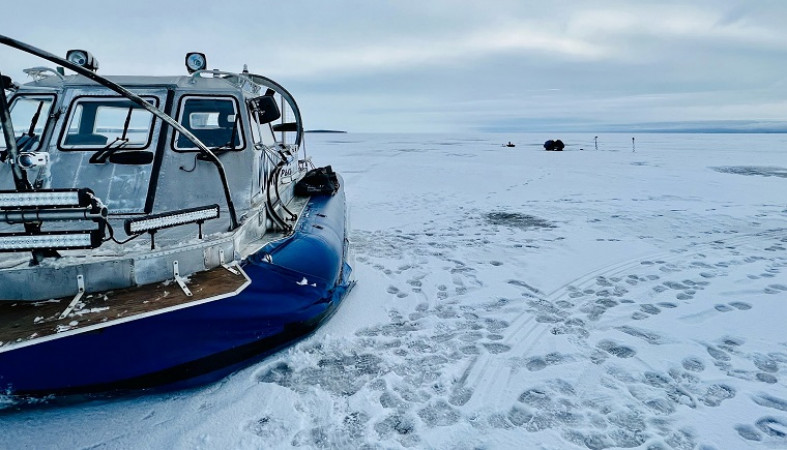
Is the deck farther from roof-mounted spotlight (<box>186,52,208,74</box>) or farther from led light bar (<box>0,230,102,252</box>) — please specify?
roof-mounted spotlight (<box>186,52,208,74</box>)

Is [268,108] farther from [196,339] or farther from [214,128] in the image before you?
[196,339]

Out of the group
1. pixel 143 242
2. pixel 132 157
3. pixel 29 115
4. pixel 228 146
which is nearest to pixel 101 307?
pixel 143 242

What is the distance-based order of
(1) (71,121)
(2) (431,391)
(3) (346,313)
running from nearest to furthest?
(2) (431,391) < (3) (346,313) < (1) (71,121)

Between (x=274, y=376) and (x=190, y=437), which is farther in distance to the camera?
(x=274, y=376)

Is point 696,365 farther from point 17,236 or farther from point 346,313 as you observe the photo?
point 17,236

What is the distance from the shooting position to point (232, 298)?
2.76m

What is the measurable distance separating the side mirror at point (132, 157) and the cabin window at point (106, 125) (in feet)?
0.46

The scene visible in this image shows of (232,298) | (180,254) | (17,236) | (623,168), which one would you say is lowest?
(623,168)

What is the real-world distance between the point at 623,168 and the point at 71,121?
1710 cm

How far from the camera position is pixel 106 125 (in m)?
4.54

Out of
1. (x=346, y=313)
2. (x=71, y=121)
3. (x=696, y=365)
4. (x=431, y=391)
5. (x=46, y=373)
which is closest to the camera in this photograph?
(x=46, y=373)

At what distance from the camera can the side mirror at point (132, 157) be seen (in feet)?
12.9

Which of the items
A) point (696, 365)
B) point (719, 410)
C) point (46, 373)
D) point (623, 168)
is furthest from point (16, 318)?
point (623, 168)

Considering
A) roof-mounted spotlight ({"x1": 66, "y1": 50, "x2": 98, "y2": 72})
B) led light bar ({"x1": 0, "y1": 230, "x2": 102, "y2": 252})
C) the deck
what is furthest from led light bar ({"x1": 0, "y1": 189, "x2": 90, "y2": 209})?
roof-mounted spotlight ({"x1": 66, "y1": 50, "x2": 98, "y2": 72})
